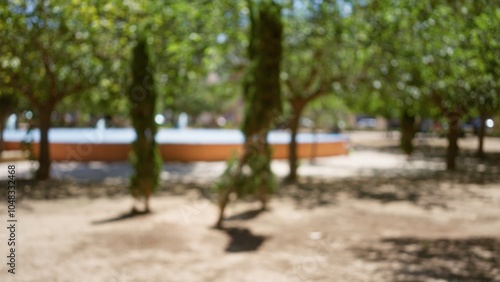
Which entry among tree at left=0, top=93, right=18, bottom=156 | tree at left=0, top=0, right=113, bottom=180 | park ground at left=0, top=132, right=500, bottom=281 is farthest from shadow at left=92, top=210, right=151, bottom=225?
tree at left=0, top=93, right=18, bottom=156

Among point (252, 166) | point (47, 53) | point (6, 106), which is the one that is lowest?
point (252, 166)

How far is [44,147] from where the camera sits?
61.5ft

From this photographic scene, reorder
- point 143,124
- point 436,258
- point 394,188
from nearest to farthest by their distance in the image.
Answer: point 436,258 < point 143,124 < point 394,188

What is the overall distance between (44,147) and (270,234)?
1214 centimetres

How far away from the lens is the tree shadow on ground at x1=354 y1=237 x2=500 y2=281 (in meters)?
7.32

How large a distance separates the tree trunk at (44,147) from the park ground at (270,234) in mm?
657

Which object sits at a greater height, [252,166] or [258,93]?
[258,93]

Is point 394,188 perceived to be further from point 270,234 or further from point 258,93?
point 258,93

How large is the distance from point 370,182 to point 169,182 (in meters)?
7.80

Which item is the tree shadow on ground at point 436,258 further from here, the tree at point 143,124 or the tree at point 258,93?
the tree at point 143,124

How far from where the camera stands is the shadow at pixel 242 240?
29.7 ft

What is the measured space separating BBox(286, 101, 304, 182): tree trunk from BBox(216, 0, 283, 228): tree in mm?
8385

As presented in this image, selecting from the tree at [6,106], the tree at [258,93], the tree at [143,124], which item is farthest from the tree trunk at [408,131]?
the tree at [6,106]

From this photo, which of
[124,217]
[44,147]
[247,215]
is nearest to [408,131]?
[247,215]
